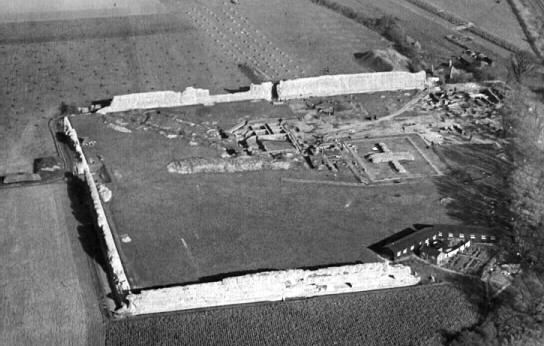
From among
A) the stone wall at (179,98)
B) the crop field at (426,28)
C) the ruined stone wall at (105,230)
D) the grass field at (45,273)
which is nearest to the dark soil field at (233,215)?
the ruined stone wall at (105,230)

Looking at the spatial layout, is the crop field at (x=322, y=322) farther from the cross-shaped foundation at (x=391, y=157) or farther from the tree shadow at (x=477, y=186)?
the cross-shaped foundation at (x=391, y=157)

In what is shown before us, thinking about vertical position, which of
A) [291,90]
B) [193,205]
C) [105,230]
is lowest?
[193,205]

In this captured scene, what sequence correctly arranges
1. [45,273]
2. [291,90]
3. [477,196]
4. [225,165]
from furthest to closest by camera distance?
[291,90]
[225,165]
[477,196]
[45,273]

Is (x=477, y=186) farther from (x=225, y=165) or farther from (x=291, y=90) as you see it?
(x=291, y=90)

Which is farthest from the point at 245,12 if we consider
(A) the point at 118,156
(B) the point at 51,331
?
(B) the point at 51,331

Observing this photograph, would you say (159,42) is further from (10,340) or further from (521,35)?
(10,340)

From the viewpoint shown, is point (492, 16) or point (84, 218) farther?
Result: point (492, 16)

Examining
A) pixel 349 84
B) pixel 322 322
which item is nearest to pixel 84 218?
pixel 322 322

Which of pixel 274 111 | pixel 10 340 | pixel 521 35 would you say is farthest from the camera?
pixel 521 35

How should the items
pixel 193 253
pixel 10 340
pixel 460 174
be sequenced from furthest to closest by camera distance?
pixel 460 174, pixel 193 253, pixel 10 340
